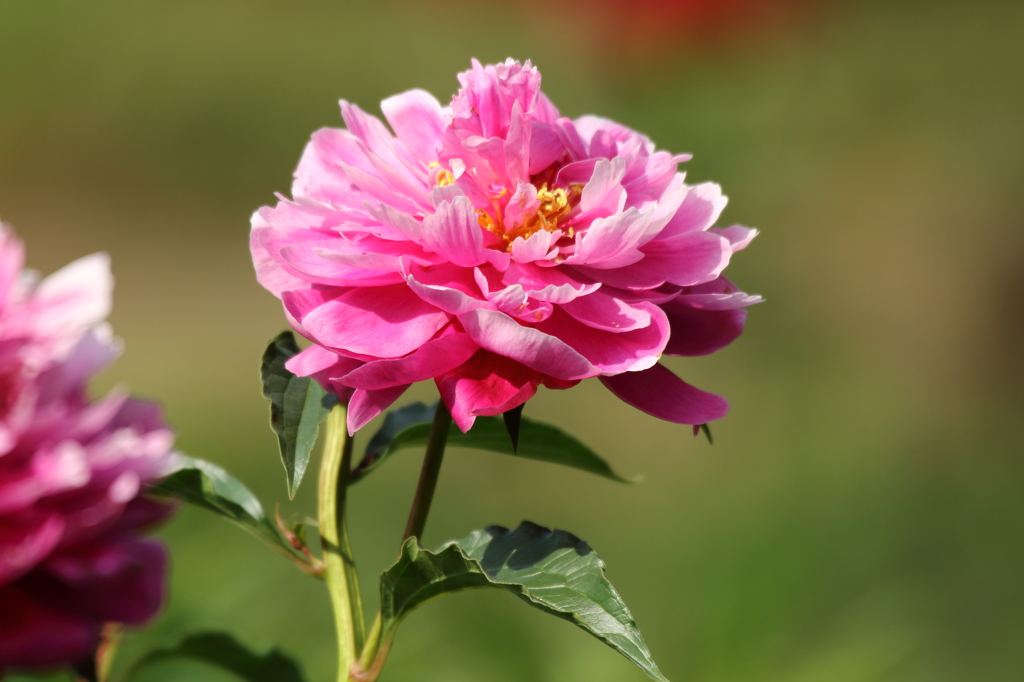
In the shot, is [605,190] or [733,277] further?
[733,277]

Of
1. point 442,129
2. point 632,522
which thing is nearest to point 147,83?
point 632,522

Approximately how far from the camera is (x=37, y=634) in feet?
0.95

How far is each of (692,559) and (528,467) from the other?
0.52 metres

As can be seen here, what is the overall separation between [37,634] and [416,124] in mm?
326

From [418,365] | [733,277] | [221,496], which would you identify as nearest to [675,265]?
[418,365]

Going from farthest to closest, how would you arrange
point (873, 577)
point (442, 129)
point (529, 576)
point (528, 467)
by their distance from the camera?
point (528, 467)
point (873, 577)
point (442, 129)
point (529, 576)

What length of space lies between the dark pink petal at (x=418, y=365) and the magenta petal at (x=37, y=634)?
0.48 feet

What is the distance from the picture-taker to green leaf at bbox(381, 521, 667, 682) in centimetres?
39

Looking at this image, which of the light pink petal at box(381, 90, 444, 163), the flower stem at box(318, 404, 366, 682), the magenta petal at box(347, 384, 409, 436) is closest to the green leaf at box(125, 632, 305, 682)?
the flower stem at box(318, 404, 366, 682)

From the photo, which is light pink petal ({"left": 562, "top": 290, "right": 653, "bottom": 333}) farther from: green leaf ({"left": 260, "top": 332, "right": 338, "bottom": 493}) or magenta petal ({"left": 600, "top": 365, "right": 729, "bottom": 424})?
green leaf ({"left": 260, "top": 332, "right": 338, "bottom": 493})

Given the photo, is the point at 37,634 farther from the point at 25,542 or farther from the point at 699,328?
the point at 699,328

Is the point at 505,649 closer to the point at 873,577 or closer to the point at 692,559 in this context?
the point at 692,559

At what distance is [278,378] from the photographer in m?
0.48

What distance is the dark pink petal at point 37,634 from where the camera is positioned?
0.29m
